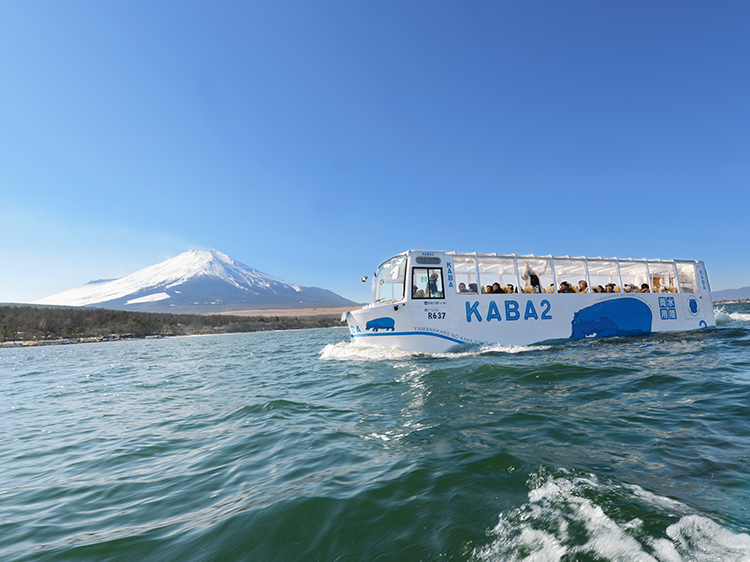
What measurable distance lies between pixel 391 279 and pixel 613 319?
10743 mm

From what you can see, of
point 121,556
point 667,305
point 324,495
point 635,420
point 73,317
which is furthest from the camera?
point 73,317

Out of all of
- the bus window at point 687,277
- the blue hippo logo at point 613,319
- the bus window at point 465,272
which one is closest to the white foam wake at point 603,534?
the bus window at point 465,272

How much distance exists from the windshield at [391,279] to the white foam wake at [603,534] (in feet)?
37.4

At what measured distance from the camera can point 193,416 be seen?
25.7ft

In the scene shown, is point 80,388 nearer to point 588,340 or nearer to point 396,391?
point 396,391

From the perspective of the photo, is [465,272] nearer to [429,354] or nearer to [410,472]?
[429,354]

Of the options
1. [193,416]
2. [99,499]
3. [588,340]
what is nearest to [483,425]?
[99,499]

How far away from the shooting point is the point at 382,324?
45.7 ft

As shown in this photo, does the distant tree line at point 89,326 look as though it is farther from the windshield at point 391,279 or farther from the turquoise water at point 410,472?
the turquoise water at point 410,472

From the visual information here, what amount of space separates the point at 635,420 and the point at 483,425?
2.19 metres

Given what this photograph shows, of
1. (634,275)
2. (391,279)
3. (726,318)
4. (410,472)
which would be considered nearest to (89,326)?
(391,279)

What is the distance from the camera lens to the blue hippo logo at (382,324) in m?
13.8

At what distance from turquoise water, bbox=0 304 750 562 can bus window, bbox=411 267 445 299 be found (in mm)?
5510

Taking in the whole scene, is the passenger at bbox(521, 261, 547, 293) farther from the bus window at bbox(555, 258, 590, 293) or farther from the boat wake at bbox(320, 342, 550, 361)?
the boat wake at bbox(320, 342, 550, 361)
